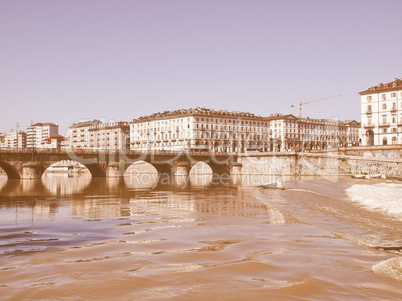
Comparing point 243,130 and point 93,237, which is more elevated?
point 243,130

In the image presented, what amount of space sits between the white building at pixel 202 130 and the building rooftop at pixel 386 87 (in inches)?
1765

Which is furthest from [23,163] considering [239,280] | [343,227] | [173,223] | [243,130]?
[243,130]

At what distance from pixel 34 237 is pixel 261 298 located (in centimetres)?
861

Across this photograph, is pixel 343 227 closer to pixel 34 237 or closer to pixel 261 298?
pixel 261 298

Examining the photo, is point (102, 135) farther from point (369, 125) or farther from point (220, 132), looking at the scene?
point (369, 125)

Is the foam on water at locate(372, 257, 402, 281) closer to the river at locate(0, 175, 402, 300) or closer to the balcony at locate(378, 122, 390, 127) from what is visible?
the river at locate(0, 175, 402, 300)

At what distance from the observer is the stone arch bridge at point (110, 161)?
195ft

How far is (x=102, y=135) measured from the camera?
176 meters

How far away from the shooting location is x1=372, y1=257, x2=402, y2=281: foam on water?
8.02 meters

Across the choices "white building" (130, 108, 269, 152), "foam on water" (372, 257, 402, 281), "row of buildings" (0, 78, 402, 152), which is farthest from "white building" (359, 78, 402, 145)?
"foam on water" (372, 257, 402, 281)

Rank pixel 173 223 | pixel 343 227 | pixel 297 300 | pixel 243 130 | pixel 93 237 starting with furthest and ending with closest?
pixel 243 130
pixel 173 223
pixel 343 227
pixel 93 237
pixel 297 300

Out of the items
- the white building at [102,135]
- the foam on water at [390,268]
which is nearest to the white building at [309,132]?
the white building at [102,135]

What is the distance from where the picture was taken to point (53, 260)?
30.4 feet

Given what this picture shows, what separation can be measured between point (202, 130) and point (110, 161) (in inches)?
2435
